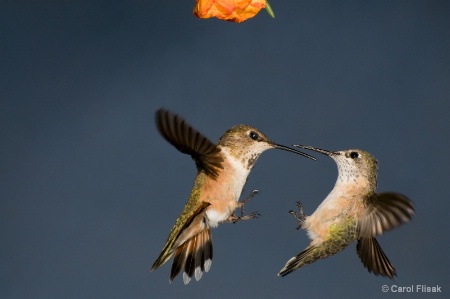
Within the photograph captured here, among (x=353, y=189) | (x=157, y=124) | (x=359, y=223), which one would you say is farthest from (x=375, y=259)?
(x=157, y=124)

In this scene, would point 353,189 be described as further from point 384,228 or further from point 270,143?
point 270,143

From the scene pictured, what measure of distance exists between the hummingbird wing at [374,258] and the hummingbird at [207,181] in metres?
0.47

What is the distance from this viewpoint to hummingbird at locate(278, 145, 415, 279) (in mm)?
1552

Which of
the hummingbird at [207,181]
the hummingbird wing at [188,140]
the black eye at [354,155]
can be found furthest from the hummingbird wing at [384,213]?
the hummingbird wing at [188,140]

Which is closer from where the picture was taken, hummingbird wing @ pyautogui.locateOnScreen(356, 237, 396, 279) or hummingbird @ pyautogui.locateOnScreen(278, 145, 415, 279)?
hummingbird @ pyautogui.locateOnScreen(278, 145, 415, 279)

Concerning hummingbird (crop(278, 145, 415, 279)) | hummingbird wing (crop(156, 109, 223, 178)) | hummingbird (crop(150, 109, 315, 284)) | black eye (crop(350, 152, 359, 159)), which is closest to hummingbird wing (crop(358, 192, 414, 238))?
hummingbird (crop(278, 145, 415, 279))

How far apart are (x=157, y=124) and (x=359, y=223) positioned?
0.74m

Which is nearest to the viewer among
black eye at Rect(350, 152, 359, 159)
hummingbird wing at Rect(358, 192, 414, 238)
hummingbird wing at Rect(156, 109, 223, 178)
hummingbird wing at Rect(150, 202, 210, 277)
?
hummingbird wing at Rect(156, 109, 223, 178)

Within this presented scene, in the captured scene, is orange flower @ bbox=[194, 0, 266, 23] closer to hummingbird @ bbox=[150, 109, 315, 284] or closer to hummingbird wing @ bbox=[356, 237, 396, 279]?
hummingbird @ bbox=[150, 109, 315, 284]

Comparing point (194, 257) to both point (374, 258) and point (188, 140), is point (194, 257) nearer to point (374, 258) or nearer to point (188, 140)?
point (188, 140)

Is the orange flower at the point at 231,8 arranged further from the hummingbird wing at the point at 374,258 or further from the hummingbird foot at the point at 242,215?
the hummingbird wing at the point at 374,258

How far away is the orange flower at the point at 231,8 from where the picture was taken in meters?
1.23

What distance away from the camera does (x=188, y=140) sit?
1.29m

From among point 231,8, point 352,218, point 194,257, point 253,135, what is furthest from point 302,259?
point 231,8
